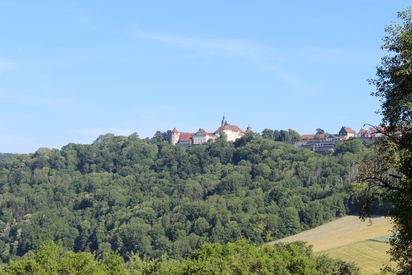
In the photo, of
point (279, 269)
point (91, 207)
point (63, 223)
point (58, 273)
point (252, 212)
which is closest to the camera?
point (58, 273)

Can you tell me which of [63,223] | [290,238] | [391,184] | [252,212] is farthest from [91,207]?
[391,184]

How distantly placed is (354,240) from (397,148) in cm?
8643

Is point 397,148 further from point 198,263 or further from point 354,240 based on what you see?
point 354,240

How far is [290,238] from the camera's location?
125m

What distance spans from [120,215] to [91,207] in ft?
79.2

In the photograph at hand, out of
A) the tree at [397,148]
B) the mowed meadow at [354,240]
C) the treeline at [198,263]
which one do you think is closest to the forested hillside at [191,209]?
the mowed meadow at [354,240]

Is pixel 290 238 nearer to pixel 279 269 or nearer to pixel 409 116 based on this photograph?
pixel 279 269

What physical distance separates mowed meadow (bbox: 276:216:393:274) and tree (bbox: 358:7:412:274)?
53.6 meters

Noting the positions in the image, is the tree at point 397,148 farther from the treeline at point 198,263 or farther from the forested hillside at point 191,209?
the forested hillside at point 191,209

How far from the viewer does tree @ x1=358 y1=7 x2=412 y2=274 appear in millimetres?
16578

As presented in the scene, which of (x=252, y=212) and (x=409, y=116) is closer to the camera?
(x=409, y=116)

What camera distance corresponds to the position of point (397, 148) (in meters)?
16.5

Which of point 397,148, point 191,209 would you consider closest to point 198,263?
point 397,148

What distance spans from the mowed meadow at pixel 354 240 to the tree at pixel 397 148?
53620 mm
